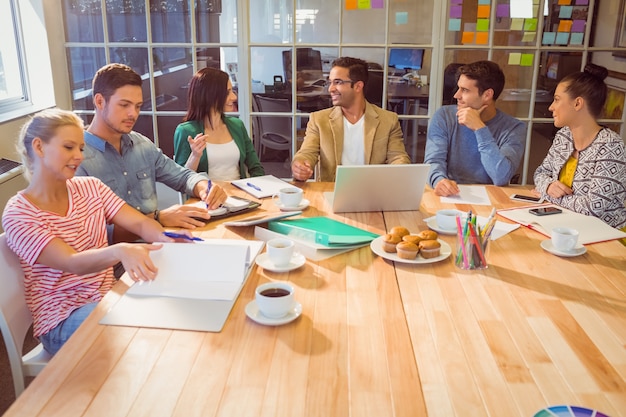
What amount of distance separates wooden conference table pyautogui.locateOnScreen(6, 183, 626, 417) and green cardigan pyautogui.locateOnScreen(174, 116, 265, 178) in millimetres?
1542


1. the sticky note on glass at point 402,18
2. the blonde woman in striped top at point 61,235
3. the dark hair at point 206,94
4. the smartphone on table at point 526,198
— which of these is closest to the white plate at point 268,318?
the blonde woman in striped top at point 61,235

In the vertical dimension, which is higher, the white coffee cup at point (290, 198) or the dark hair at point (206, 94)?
the dark hair at point (206, 94)

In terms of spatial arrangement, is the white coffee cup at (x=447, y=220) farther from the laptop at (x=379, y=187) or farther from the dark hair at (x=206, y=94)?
the dark hair at (x=206, y=94)

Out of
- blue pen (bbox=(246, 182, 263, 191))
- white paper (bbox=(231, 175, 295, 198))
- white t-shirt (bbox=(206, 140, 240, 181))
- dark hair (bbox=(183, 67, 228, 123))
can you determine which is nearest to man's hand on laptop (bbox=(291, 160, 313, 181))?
white paper (bbox=(231, 175, 295, 198))

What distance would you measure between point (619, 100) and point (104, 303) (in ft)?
11.0

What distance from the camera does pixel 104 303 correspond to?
1407 mm

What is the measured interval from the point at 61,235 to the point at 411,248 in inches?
40.4

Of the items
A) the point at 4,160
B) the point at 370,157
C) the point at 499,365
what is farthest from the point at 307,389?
the point at 4,160

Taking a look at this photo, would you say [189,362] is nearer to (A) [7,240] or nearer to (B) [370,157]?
(A) [7,240]

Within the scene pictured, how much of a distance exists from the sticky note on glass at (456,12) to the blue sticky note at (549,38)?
517 millimetres

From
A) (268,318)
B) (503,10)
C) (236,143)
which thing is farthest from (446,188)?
(503,10)

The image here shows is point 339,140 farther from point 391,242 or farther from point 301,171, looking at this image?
point 391,242

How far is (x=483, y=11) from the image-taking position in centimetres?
349

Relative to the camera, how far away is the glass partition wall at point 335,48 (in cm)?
351
